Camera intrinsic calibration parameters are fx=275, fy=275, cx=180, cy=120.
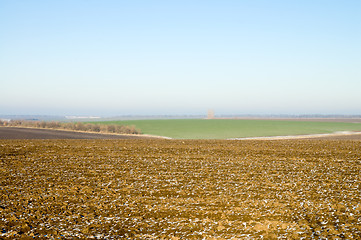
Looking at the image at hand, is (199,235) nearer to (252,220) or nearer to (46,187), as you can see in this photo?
(252,220)

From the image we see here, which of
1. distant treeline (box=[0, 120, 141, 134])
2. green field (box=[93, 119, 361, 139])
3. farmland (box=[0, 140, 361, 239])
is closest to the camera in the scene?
farmland (box=[0, 140, 361, 239])

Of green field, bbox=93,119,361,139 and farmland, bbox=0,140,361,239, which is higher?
farmland, bbox=0,140,361,239

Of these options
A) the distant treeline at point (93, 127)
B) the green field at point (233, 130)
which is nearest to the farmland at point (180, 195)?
the green field at point (233, 130)

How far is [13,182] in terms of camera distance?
22.2ft

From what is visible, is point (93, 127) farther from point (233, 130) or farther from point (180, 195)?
point (180, 195)

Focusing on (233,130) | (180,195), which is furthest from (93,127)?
(180,195)

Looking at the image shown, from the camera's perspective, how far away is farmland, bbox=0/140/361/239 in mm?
4492

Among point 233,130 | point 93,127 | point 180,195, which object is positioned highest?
point 93,127

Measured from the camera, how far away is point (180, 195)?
19.5 feet

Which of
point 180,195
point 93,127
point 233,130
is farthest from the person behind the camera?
point 233,130

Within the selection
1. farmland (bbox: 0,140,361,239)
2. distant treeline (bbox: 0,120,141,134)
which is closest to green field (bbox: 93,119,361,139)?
distant treeline (bbox: 0,120,141,134)

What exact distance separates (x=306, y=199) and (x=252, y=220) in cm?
169

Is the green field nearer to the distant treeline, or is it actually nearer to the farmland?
the distant treeline

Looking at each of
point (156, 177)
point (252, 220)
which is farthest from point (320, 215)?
point (156, 177)
